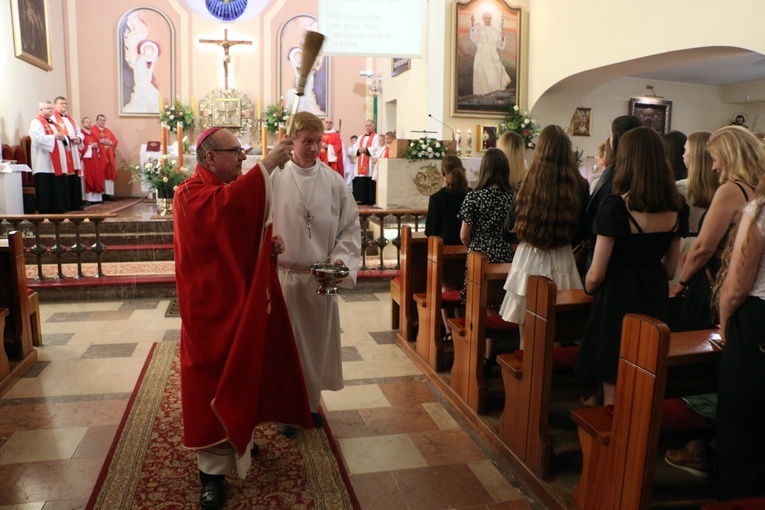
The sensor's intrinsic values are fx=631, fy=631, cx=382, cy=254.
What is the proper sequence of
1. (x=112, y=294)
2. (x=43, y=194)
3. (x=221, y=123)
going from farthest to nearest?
(x=221, y=123) < (x=43, y=194) < (x=112, y=294)

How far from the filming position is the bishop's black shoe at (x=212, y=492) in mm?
2604

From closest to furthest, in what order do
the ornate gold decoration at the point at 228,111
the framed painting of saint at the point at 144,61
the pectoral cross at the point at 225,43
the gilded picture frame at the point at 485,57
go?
the gilded picture frame at the point at 485,57, the pectoral cross at the point at 225,43, the ornate gold decoration at the point at 228,111, the framed painting of saint at the point at 144,61

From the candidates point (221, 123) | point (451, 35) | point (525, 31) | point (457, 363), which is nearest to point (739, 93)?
point (525, 31)

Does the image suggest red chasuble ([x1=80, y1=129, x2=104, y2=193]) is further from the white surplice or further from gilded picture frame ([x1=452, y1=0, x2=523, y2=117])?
the white surplice

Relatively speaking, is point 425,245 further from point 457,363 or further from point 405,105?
point 405,105

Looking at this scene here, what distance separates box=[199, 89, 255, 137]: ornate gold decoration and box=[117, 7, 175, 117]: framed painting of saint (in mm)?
938

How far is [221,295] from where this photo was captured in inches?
101

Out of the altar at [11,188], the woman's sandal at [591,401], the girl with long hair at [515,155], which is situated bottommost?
the woman's sandal at [591,401]

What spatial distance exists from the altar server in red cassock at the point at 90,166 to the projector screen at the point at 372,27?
5.71 m

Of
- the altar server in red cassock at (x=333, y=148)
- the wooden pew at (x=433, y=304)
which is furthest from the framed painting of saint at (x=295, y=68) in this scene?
the wooden pew at (x=433, y=304)

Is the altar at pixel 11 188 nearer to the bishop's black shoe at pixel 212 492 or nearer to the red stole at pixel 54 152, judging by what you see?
the red stole at pixel 54 152

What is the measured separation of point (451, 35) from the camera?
11297 millimetres

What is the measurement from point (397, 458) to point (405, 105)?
1118 cm

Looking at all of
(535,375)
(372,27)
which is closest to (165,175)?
(372,27)
